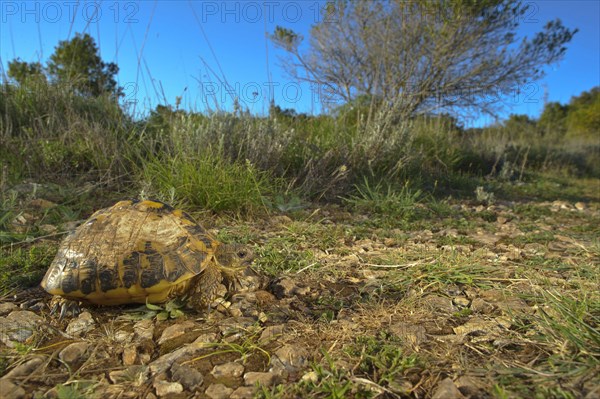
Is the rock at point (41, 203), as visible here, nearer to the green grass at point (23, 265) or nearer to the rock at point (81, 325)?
the green grass at point (23, 265)

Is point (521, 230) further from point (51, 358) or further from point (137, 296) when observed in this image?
point (51, 358)

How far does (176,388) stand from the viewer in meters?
1.09

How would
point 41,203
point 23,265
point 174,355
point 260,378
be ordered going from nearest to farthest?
1. point 260,378
2. point 174,355
3. point 23,265
4. point 41,203

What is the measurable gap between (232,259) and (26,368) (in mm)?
816

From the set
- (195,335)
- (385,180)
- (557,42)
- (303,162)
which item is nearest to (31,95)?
(303,162)

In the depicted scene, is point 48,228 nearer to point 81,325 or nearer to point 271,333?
point 81,325

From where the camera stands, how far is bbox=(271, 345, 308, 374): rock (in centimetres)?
115

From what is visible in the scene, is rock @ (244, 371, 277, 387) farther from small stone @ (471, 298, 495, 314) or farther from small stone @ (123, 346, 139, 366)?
small stone @ (471, 298, 495, 314)

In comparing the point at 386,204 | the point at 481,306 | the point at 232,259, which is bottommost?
the point at 481,306

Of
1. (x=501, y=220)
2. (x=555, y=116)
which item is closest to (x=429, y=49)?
(x=501, y=220)

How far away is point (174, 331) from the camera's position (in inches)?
55.5

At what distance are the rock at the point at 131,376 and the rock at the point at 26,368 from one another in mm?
246

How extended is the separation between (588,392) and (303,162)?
337 cm

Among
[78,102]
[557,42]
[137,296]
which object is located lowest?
[137,296]
